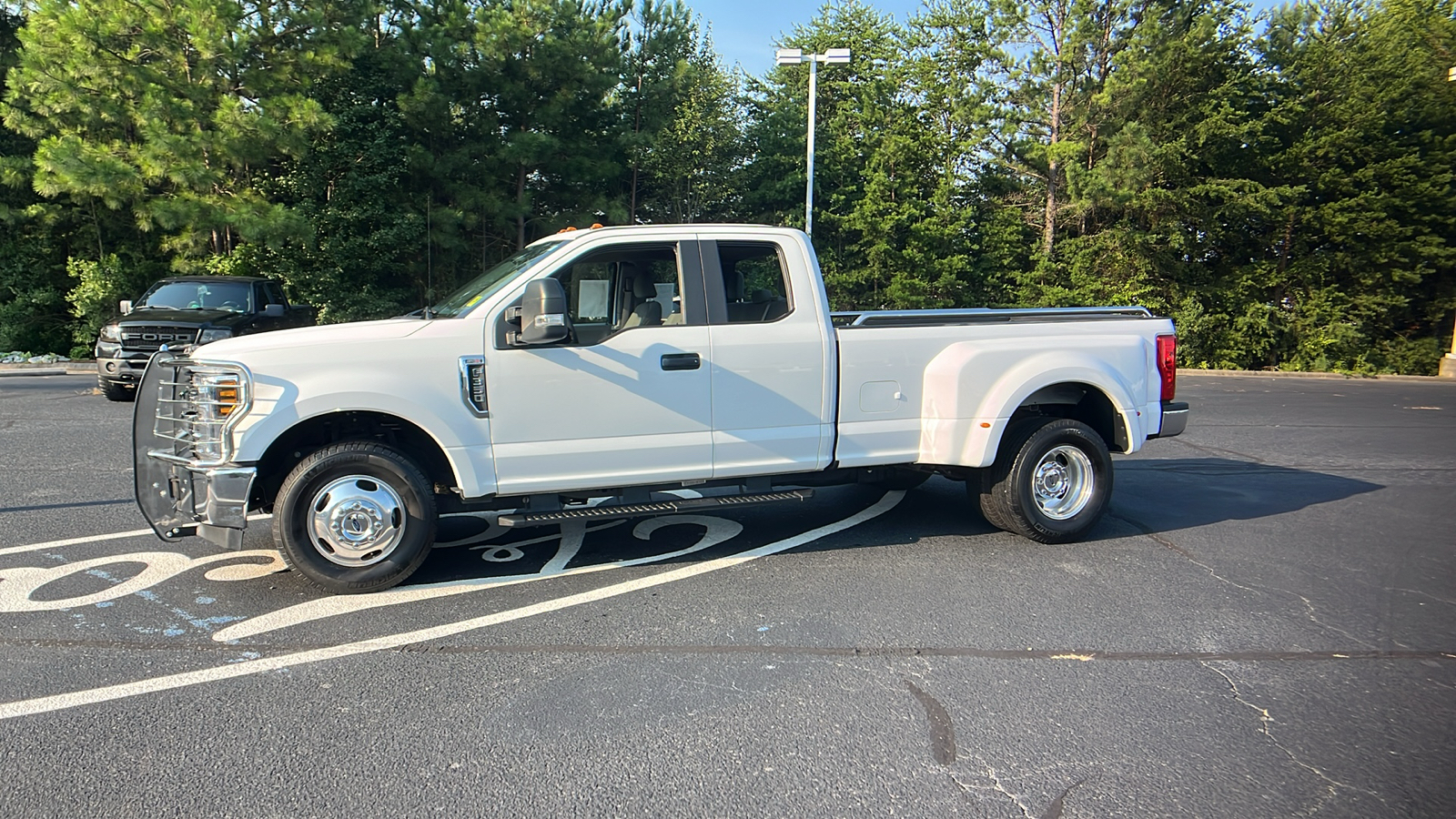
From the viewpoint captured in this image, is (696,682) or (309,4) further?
(309,4)

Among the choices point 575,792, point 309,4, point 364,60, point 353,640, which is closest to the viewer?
point 575,792

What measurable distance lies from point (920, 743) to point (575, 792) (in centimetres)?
127

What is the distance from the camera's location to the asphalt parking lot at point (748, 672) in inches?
119

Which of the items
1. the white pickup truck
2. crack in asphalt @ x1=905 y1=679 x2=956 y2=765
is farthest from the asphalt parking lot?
the white pickup truck

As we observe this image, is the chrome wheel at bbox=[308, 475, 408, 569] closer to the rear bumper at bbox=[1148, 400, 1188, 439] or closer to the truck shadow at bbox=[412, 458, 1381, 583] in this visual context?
the truck shadow at bbox=[412, 458, 1381, 583]

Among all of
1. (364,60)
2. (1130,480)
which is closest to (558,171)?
(364,60)

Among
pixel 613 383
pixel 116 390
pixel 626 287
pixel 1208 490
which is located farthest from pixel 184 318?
pixel 1208 490

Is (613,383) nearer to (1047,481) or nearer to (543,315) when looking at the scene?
(543,315)

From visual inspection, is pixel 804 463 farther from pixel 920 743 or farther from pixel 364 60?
pixel 364 60

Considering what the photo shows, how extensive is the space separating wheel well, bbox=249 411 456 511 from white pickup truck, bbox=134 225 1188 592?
0.02 metres

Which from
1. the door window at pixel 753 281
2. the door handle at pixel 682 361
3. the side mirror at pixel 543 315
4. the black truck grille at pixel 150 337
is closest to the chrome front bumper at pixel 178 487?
the side mirror at pixel 543 315

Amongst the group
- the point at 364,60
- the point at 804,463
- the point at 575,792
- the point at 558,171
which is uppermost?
the point at 364,60

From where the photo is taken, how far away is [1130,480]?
27.3 ft

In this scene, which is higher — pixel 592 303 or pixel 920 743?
pixel 592 303
